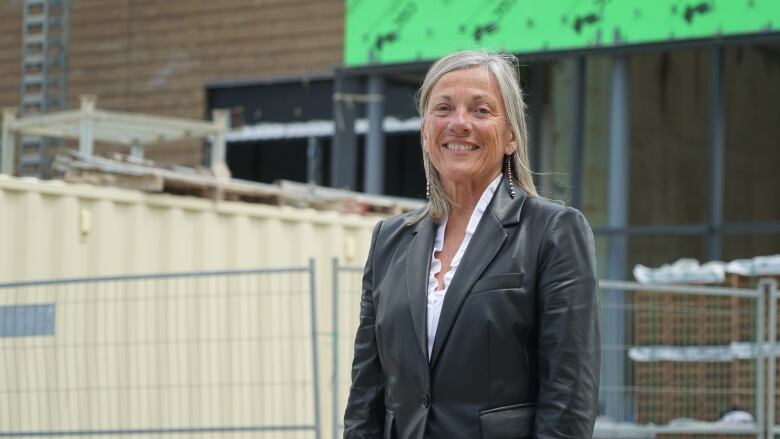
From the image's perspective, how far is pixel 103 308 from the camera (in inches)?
357

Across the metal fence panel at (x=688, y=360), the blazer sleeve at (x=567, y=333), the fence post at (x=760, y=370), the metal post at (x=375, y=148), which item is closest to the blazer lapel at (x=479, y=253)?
the blazer sleeve at (x=567, y=333)

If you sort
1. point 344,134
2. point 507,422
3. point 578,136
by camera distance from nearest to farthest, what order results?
1. point 507,422
2. point 578,136
3. point 344,134

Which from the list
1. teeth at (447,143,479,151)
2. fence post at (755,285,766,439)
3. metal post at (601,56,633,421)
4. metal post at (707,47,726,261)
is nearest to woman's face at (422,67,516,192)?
Answer: teeth at (447,143,479,151)

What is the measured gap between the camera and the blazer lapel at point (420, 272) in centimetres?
343

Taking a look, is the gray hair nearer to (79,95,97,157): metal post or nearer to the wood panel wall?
(79,95,97,157): metal post

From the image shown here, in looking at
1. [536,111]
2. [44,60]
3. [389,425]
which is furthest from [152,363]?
[44,60]

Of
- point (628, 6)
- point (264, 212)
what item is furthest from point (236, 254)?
point (628, 6)

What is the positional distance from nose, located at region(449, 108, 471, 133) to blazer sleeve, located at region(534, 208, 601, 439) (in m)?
0.32

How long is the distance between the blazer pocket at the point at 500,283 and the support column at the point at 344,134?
13824 millimetres

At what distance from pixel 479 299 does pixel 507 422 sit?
30 centimetres

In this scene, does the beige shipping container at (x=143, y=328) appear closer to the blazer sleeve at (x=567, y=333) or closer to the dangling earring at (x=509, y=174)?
the dangling earring at (x=509, y=174)

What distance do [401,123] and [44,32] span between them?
5.52 m

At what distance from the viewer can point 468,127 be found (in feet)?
11.4

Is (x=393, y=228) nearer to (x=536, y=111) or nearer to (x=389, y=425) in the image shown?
(x=389, y=425)
